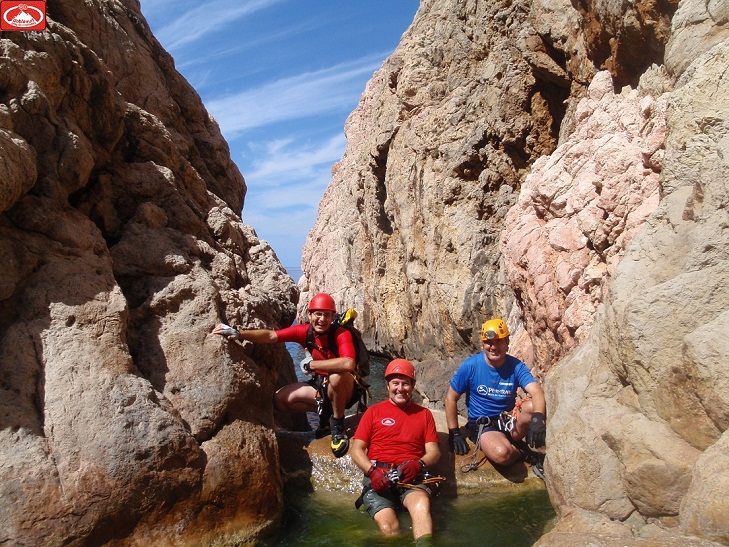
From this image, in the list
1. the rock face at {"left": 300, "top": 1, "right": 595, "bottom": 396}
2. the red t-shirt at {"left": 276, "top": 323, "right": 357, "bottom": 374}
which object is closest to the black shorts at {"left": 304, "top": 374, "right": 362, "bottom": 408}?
the red t-shirt at {"left": 276, "top": 323, "right": 357, "bottom": 374}

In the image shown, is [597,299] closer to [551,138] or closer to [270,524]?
[270,524]

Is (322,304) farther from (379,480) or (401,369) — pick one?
(379,480)

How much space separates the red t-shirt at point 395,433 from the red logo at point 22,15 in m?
4.75

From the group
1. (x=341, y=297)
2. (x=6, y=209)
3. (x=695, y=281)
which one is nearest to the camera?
(x=695, y=281)

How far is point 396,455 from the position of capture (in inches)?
232

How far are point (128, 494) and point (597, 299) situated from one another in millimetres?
6281

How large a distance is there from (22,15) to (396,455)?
17.6ft

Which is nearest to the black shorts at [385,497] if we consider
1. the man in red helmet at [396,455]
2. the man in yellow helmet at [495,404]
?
the man in red helmet at [396,455]

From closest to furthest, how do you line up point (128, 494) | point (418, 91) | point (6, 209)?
1. point (128, 494)
2. point (6, 209)
3. point (418, 91)

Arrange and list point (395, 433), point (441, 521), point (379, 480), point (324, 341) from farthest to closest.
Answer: point (324, 341) < point (395, 433) < point (441, 521) < point (379, 480)

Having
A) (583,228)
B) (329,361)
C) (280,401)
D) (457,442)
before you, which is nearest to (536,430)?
(457,442)

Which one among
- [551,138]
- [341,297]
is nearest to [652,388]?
[551,138]

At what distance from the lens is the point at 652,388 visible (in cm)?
439

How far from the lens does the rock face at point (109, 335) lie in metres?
4.75
